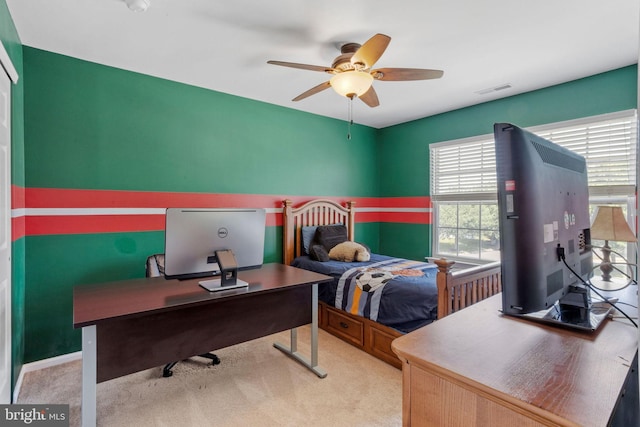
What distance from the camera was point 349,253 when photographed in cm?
367

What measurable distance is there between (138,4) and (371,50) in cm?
143

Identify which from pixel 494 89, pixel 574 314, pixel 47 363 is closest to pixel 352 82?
pixel 574 314

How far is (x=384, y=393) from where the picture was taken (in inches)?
88.0

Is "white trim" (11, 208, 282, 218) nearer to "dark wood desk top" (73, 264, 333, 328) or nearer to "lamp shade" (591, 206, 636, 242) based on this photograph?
"dark wood desk top" (73, 264, 333, 328)

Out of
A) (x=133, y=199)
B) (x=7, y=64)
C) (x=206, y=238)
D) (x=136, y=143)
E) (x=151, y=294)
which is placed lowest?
(x=151, y=294)

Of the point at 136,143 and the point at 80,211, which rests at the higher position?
the point at 136,143

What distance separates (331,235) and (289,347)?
1.50 meters

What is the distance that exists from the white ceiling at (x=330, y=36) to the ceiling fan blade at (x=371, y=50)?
278mm

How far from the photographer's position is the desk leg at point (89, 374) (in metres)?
1.53

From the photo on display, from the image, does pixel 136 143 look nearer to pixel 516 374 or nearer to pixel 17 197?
pixel 17 197

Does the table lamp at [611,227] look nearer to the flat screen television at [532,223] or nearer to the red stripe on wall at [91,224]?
the flat screen television at [532,223]

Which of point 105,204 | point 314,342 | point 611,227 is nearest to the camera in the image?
point 611,227

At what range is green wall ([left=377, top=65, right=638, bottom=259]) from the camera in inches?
114

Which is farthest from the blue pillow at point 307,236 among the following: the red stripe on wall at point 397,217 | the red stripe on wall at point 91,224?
the red stripe on wall at point 91,224
